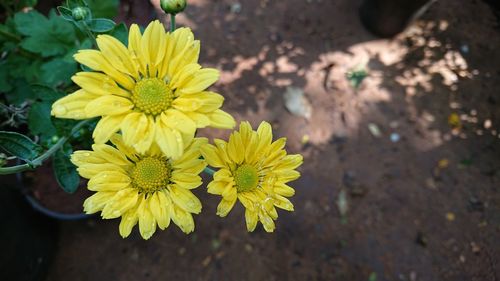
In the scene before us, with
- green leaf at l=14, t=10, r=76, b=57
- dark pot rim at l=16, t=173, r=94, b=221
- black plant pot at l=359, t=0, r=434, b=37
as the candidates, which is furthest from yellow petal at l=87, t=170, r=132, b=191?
black plant pot at l=359, t=0, r=434, b=37

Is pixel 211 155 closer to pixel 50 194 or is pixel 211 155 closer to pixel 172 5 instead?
pixel 172 5

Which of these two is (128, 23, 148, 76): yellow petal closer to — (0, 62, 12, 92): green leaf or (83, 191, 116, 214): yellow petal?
(83, 191, 116, 214): yellow petal

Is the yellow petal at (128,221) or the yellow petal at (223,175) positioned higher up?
the yellow petal at (223,175)

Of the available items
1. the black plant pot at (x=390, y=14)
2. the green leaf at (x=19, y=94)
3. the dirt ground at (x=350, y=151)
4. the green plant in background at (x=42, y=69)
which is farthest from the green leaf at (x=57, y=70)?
the black plant pot at (x=390, y=14)

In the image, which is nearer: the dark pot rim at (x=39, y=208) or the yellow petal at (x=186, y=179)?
the yellow petal at (x=186, y=179)

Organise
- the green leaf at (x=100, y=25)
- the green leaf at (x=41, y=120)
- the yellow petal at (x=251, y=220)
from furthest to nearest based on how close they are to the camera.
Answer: the green leaf at (x=41, y=120) < the green leaf at (x=100, y=25) < the yellow petal at (x=251, y=220)

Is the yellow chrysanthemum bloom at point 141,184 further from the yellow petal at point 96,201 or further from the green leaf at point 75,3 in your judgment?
the green leaf at point 75,3
